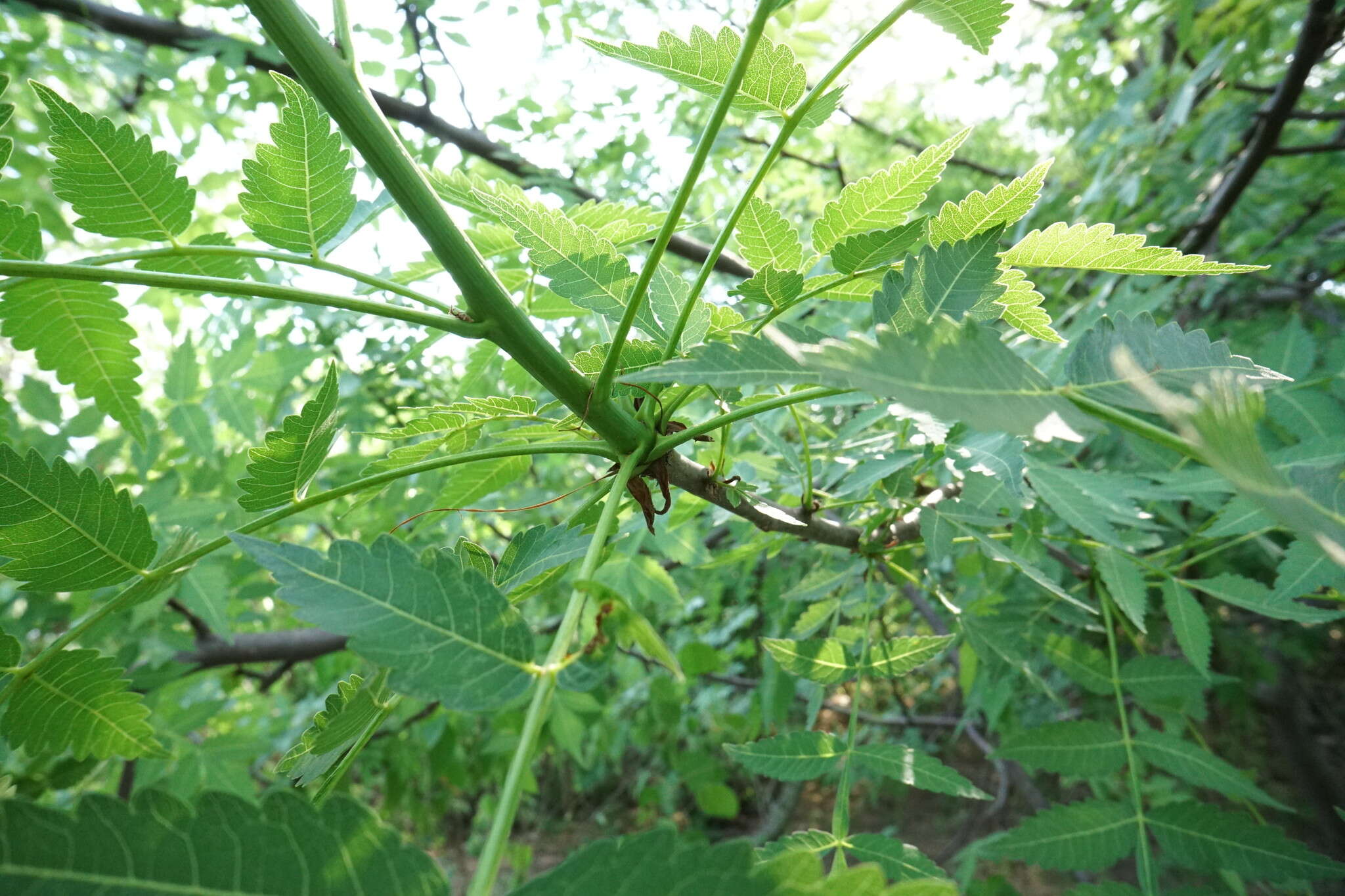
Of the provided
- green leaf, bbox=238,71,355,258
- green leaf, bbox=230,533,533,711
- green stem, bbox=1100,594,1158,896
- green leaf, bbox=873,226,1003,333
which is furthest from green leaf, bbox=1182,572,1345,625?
green leaf, bbox=238,71,355,258

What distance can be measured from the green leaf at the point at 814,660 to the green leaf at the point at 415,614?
0.57 meters

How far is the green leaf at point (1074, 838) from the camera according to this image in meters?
1.03

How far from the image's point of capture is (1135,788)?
1.05 m

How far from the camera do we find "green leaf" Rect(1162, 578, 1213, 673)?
1.19 meters

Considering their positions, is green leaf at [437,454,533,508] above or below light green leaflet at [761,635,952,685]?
above

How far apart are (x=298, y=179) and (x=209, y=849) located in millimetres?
609

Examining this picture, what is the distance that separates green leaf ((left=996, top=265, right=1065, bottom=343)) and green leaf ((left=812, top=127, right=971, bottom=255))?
0.40 ft

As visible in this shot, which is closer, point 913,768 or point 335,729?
point 335,729

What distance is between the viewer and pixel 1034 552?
115 centimetres

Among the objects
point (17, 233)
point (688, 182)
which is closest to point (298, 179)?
point (17, 233)

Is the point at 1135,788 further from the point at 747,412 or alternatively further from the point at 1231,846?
the point at 747,412

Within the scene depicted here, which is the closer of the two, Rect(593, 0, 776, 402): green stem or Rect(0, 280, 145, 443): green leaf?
Rect(593, 0, 776, 402): green stem

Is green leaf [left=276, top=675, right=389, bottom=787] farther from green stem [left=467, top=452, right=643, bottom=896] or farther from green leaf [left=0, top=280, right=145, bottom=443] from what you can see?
green leaf [left=0, top=280, right=145, bottom=443]

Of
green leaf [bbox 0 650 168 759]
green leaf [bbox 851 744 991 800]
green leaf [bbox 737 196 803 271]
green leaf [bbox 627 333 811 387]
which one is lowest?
green leaf [bbox 851 744 991 800]
